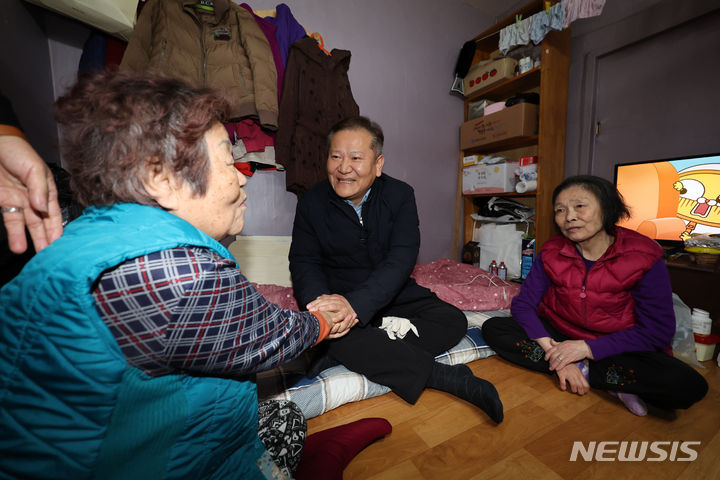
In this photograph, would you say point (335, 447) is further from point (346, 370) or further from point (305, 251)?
point (305, 251)

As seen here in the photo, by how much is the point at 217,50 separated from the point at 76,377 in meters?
2.15

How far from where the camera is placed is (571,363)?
1248mm

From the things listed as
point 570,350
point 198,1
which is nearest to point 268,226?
point 198,1

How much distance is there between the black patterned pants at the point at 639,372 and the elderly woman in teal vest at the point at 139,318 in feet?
3.66

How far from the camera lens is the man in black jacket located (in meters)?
1.23

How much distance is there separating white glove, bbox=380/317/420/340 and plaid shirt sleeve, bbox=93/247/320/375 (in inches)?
35.0

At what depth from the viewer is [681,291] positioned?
68.1 inches

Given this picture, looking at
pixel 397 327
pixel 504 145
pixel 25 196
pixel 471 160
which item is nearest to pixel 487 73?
pixel 504 145

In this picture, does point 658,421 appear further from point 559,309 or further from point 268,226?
point 268,226

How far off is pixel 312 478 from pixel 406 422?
1.32 feet

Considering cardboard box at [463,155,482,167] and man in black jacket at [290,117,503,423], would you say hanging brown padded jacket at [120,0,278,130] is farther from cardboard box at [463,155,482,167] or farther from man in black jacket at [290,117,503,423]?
cardboard box at [463,155,482,167]

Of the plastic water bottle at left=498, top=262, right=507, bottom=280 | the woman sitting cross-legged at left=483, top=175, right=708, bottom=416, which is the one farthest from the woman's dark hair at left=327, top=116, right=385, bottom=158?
the plastic water bottle at left=498, top=262, right=507, bottom=280

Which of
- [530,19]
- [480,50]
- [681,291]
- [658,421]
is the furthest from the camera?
[480,50]

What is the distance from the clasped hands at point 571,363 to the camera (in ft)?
3.99
